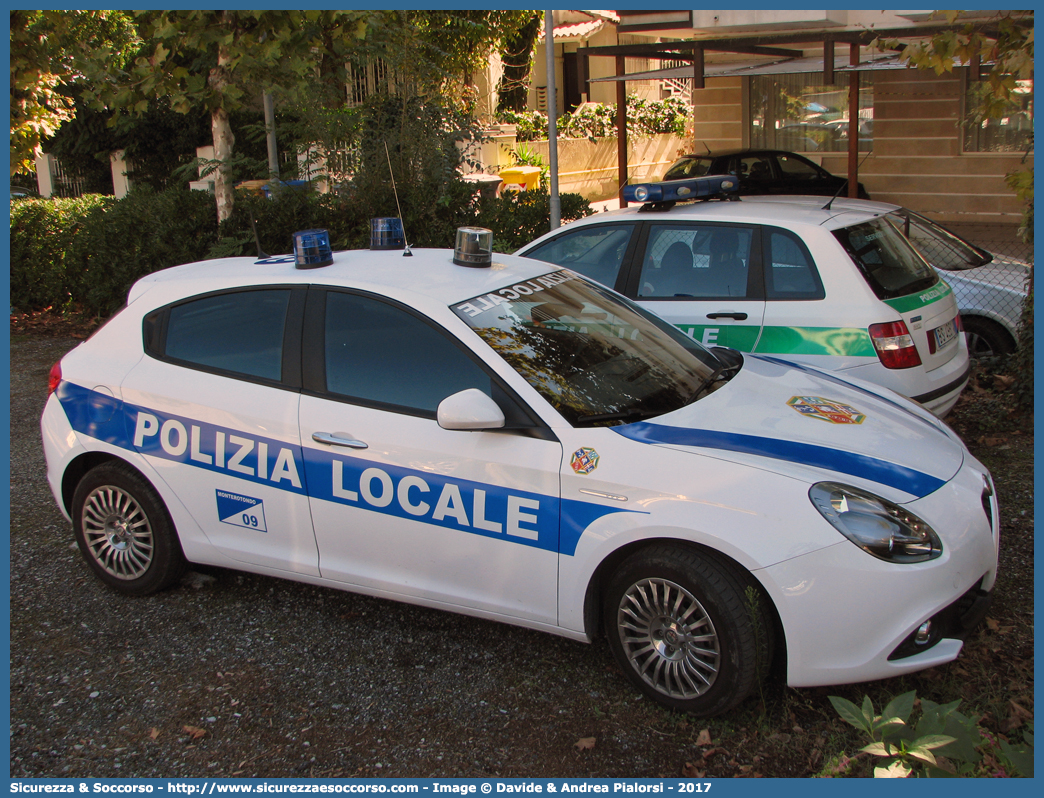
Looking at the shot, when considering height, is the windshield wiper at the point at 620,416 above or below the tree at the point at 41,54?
below

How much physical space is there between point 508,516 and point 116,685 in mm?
1841

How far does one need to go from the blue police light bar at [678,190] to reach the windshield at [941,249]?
2.07 metres

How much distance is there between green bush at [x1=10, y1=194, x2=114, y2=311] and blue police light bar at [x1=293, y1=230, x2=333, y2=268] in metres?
8.30

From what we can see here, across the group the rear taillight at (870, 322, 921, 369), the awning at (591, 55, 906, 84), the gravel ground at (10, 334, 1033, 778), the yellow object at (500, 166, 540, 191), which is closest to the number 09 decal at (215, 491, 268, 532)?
the gravel ground at (10, 334, 1033, 778)

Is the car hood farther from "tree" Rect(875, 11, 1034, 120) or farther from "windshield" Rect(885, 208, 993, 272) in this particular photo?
"windshield" Rect(885, 208, 993, 272)

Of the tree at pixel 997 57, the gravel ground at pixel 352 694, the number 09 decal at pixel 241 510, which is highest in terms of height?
the tree at pixel 997 57

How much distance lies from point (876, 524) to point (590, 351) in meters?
1.38

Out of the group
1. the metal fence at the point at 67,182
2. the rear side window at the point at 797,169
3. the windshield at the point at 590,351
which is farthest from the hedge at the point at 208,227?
the metal fence at the point at 67,182

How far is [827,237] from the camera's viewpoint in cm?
543

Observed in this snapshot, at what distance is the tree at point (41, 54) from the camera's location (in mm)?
9391

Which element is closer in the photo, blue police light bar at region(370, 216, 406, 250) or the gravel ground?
the gravel ground

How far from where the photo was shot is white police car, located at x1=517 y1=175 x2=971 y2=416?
5.31 m

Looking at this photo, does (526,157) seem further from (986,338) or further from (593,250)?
(593,250)

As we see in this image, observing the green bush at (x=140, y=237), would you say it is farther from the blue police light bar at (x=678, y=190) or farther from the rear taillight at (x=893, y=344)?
the rear taillight at (x=893, y=344)
